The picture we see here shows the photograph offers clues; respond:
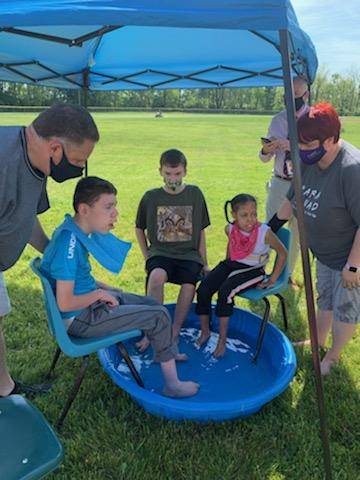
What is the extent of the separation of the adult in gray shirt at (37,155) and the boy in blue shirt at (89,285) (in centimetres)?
21

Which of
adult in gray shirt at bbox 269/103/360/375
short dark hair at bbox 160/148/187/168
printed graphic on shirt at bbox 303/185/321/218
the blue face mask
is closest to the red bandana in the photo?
adult in gray shirt at bbox 269/103/360/375

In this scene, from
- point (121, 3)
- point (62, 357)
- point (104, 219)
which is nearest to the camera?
point (121, 3)

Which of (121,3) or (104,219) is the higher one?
(121,3)

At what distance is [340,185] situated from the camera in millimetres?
2662

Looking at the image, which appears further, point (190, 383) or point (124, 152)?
point (124, 152)

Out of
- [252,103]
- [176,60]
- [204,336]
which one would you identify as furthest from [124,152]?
[252,103]

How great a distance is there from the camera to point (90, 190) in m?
2.48

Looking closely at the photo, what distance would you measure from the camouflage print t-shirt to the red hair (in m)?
1.41

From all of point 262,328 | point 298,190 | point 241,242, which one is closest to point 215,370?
point 262,328

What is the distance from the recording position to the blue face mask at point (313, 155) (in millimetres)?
2525

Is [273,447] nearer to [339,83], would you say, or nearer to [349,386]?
[349,386]

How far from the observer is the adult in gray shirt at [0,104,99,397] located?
212 centimetres

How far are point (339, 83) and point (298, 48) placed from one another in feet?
293

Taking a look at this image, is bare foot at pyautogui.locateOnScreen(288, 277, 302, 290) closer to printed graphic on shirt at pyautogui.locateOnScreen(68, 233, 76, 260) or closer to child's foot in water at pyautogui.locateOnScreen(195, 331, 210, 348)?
child's foot in water at pyautogui.locateOnScreen(195, 331, 210, 348)
